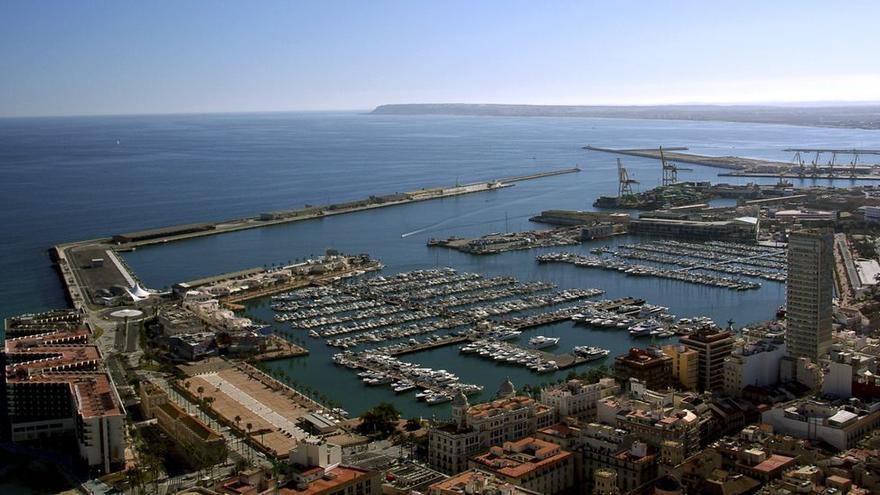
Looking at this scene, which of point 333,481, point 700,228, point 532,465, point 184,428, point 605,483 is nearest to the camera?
point 333,481

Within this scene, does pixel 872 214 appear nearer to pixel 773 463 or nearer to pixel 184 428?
pixel 773 463

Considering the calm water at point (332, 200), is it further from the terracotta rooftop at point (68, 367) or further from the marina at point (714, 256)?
the terracotta rooftop at point (68, 367)

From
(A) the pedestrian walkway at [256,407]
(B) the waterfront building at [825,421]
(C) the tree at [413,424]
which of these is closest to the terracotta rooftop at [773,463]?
(B) the waterfront building at [825,421]

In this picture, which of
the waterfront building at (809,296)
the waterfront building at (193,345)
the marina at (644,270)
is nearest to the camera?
the waterfront building at (809,296)

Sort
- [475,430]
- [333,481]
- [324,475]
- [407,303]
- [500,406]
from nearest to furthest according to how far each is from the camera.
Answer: [333,481] < [324,475] < [475,430] < [500,406] < [407,303]

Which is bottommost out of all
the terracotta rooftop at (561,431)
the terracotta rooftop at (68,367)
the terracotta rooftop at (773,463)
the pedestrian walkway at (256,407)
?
the pedestrian walkway at (256,407)

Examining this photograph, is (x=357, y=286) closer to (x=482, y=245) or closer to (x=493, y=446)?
(x=482, y=245)

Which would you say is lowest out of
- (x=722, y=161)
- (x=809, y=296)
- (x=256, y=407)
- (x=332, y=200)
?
(x=256, y=407)

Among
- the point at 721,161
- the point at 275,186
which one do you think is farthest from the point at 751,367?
the point at 721,161
